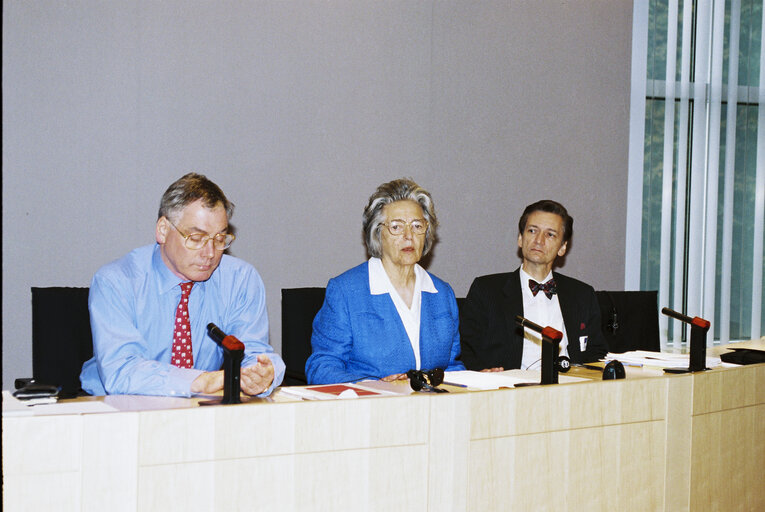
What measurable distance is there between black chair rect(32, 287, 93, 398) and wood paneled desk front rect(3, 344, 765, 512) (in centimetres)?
104

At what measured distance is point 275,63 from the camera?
4.19 metres

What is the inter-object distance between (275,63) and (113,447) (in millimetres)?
3052

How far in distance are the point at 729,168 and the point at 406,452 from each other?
4.27 meters

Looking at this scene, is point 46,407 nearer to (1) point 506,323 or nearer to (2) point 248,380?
(2) point 248,380

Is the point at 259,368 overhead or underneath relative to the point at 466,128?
underneath

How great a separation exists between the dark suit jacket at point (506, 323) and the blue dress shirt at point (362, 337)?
49 cm

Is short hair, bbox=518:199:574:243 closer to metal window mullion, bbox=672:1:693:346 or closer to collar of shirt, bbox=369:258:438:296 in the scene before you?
collar of shirt, bbox=369:258:438:296

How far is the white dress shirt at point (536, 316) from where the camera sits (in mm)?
3539

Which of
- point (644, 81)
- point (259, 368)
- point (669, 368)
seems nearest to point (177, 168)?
point (259, 368)

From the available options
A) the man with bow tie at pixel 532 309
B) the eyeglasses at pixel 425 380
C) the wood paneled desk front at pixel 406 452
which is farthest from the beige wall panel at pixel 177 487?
the man with bow tie at pixel 532 309

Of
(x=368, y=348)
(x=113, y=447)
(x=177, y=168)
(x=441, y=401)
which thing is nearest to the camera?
(x=113, y=447)

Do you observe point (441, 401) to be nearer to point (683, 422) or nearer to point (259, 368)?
point (259, 368)

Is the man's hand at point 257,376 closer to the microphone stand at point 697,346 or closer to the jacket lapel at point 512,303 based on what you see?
the microphone stand at point 697,346

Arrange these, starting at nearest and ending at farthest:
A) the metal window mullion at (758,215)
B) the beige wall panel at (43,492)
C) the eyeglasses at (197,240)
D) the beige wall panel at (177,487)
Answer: the beige wall panel at (43,492) → the beige wall panel at (177,487) → the eyeglasses at (197,240) → the metal window mullion at (758,215)
